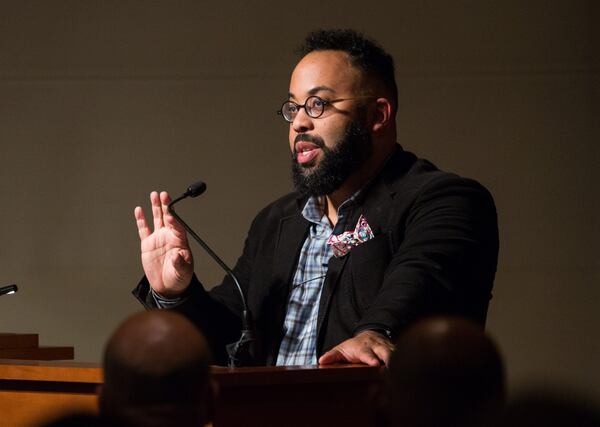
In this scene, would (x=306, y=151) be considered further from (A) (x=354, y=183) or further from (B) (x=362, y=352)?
(B) (x=362, y=352)

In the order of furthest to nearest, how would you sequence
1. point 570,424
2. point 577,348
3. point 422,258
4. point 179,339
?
point 577,348
point 422,258
point 179,339
point 570,424

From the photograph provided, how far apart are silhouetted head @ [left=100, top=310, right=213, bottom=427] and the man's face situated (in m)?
1.83

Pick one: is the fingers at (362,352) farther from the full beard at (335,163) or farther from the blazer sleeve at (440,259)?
the full beard at (335,163)

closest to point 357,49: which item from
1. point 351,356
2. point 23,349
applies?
point 351,356

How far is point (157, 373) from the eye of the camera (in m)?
1.08

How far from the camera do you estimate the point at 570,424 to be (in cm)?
81

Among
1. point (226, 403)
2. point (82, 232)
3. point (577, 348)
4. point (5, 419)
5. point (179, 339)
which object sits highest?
point (179, 339)

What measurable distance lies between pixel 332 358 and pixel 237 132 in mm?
3188

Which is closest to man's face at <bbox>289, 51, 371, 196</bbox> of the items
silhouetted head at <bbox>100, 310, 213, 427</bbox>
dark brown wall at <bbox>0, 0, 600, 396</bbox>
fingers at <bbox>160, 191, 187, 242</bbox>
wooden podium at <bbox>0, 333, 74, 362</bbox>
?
fingers at <bbox>160, 191, 187, 242</bbox>

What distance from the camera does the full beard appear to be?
9.69 ft

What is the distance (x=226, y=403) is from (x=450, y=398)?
0.90 meters

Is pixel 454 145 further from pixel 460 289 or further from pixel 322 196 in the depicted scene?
pixel 460 289

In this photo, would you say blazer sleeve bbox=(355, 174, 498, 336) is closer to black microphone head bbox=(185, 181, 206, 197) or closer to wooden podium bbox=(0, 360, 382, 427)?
wooden podium bbox=(0, 360, 382, 427)

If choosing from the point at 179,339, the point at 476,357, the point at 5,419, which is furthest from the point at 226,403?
the point at 476,357
